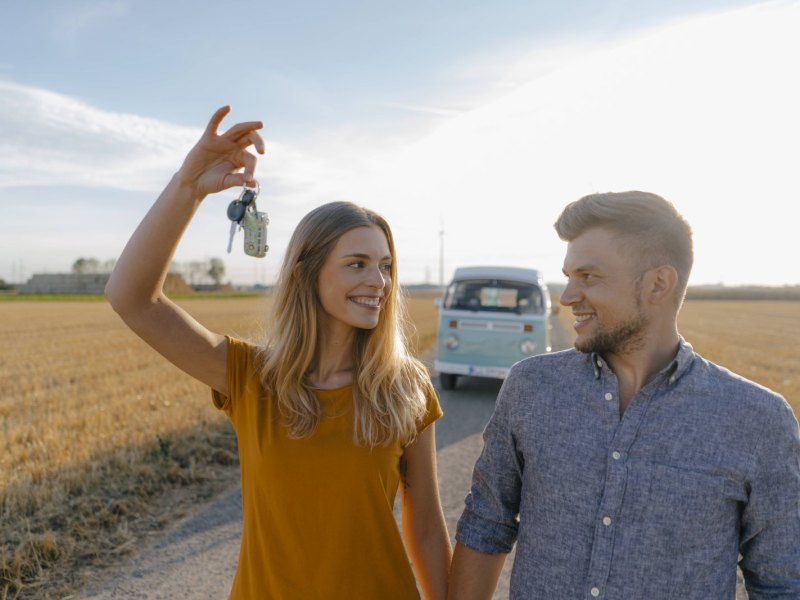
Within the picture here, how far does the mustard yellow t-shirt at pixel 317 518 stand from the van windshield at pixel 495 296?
886cm

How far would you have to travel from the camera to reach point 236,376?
2.06 m

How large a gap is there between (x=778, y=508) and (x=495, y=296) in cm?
940

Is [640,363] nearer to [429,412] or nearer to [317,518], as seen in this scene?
[429,412]

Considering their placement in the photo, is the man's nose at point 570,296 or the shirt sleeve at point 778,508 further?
the man's nose at point 570,296

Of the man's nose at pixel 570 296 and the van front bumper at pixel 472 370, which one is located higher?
the man's nose at pixel 570 296

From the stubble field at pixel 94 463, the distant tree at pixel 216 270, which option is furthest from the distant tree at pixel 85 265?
the stubble field at pixel 94 463

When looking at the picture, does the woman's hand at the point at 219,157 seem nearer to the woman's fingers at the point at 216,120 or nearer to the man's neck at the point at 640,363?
the woman's fingers at the point at 216,120

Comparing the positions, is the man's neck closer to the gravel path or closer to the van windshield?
the gravel path

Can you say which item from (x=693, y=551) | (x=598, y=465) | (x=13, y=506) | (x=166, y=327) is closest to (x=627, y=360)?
(x=598, y=465)

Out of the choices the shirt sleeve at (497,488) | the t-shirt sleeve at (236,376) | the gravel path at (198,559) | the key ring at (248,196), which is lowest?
the gravel path at (198,559)

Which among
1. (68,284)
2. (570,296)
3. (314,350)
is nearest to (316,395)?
(314,350)

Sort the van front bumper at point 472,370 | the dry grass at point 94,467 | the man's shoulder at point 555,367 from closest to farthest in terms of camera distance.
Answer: the man's shoulder at point 555,367 → the dry grass at point 94,467 → the van front bumper at point 472,370

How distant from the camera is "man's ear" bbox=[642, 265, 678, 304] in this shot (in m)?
1.74

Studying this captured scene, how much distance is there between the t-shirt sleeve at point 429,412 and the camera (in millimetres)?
2160
